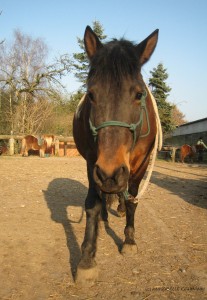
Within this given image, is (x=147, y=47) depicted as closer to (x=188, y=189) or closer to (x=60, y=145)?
(x=188, y=189)

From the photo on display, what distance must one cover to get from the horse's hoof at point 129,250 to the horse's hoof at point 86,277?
0.70 meters

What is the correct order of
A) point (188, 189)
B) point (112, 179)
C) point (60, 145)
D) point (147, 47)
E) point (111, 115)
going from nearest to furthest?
point (112, 179)
point (111, 115)
point (147, 47)
point (188, 189)
point (60, 145)

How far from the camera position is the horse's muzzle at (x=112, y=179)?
212cm

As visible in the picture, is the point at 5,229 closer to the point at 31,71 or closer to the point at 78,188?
the point at 78,188

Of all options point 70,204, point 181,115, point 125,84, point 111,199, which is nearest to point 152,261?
point 111,199

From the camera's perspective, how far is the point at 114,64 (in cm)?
242

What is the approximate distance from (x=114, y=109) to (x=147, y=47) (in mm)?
887

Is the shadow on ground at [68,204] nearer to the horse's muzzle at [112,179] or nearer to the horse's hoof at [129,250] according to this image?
the horse's hoof at [129,250]

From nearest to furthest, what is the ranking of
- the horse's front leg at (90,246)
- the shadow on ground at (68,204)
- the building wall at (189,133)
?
the horse's front leg at (90,246) → the shadow on ground at (68,204) → the building wall at (189,133)

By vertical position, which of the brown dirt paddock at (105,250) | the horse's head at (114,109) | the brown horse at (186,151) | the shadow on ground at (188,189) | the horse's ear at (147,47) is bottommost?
the brown dirt paddock at (105,250)

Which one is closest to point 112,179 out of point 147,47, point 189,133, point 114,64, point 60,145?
point 114,64

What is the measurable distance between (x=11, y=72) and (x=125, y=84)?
2261 centimetres

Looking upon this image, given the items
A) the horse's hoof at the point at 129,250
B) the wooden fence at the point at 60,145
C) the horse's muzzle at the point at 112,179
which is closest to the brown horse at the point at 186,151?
the wooden fence at the point at 60,145

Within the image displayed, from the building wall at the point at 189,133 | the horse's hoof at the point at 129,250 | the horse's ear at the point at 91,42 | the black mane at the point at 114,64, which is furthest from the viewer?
the building wall at the point at 189,133
